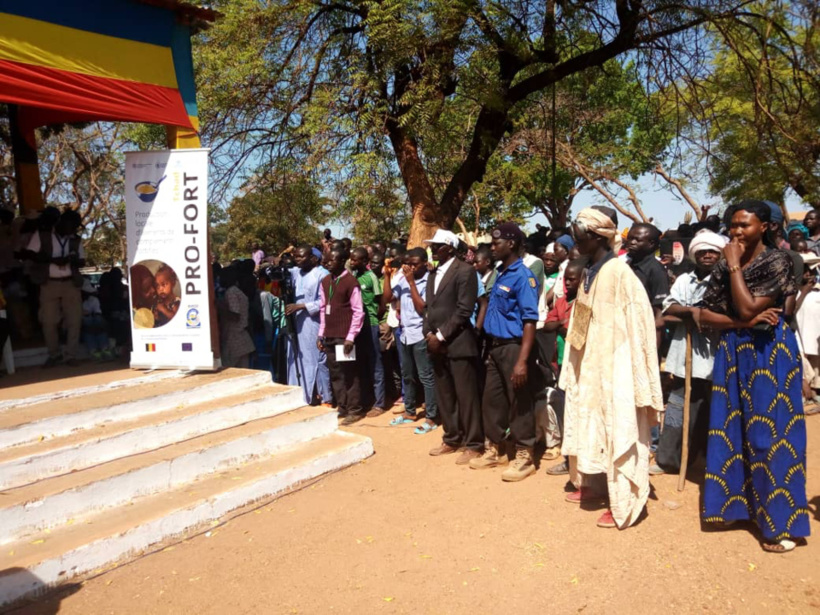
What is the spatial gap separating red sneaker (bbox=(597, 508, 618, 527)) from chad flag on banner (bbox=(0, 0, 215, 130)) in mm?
5107

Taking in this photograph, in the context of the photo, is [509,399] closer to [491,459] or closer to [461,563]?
[491,459]

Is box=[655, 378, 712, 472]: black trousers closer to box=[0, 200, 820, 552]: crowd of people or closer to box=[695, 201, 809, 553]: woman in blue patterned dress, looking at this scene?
box=[0, 200, 820, 552]: crowd of people

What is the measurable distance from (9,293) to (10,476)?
153 inches

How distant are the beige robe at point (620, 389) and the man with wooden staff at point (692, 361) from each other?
0.74 meters

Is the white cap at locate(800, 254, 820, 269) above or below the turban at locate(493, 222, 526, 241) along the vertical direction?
below

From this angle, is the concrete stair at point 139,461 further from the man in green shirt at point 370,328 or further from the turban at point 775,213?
the turban at point 775,213

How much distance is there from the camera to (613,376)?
13.0ft

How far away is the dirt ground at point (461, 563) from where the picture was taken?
3.29m

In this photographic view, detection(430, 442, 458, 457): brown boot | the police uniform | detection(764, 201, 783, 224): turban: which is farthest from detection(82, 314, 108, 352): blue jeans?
detection(764, 201, 783, 224): turban

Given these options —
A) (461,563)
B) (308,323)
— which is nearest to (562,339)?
(461,563)

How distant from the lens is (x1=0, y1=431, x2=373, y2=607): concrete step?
11.7ft

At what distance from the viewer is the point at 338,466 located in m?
5.45

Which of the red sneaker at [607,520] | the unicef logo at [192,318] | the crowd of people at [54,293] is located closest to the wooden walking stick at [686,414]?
the red sneaker at [607,520]

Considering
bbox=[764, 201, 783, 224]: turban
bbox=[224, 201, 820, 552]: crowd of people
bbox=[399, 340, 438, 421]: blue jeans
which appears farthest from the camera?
bbox=[399, 340, 438, 421]: blue jeans
